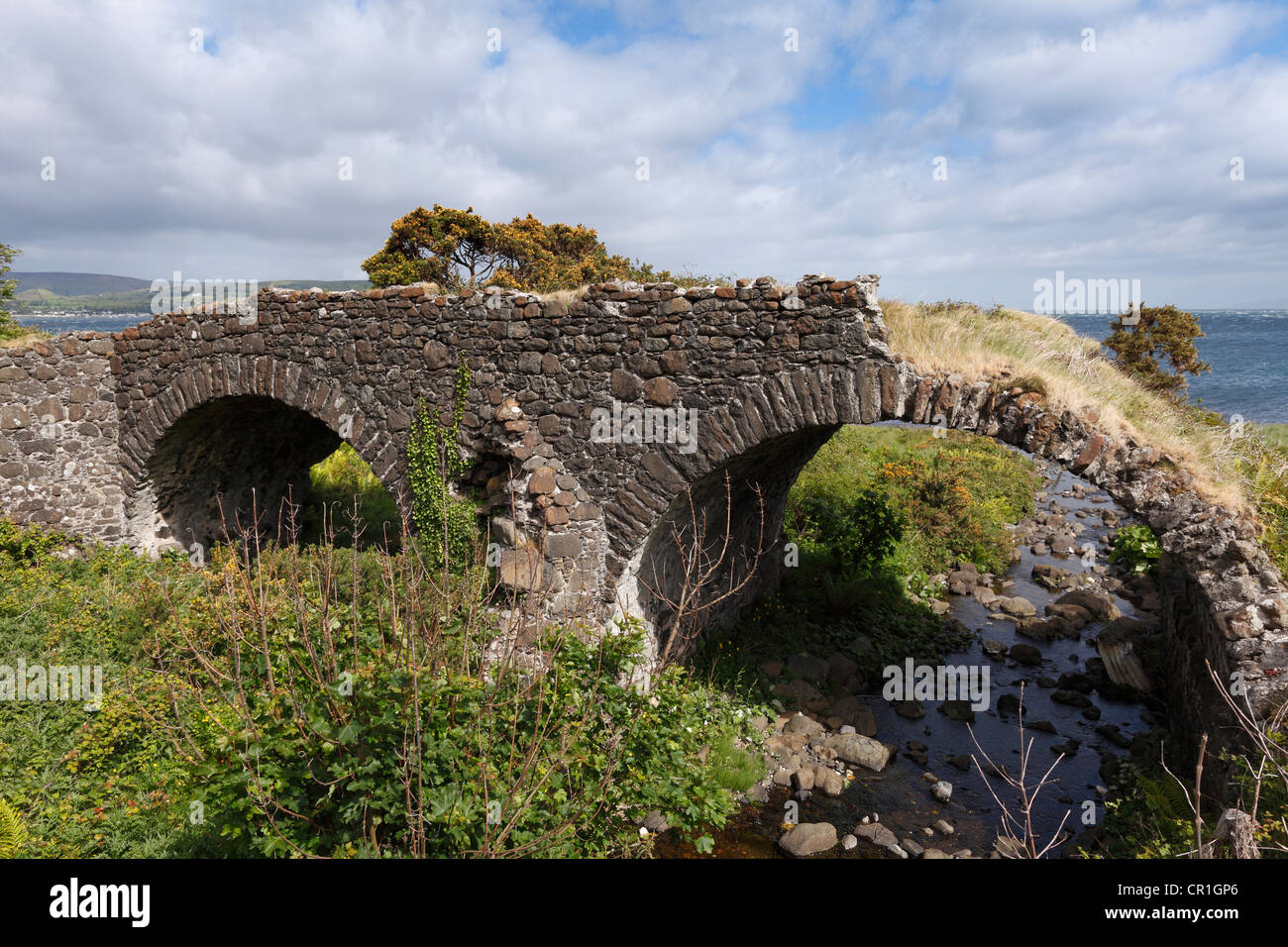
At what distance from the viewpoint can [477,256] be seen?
76.1 ft

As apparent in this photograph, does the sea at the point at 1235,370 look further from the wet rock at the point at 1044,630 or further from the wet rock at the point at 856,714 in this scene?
the wet rock at the point at 856,714

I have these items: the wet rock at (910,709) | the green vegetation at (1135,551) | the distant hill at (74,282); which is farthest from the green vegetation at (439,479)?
the distant hill at (74,282)

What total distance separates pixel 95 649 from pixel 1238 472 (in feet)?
39.9

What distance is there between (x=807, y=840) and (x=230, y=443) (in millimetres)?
11659

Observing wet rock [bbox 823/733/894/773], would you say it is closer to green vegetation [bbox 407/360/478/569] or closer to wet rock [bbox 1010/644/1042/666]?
wet rock [bbox 1010/644/1042/666]

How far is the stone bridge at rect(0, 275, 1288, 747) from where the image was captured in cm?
634

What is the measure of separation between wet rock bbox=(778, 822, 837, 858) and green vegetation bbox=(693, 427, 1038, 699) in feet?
7.95

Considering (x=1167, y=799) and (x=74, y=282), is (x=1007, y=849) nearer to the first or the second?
(x=1167, y=799)

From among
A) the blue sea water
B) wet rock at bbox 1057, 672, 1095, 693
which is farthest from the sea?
wet rock at bbox 1057, 672, 1095, 693

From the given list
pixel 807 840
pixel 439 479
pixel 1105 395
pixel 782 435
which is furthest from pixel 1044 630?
pixel 439 479
